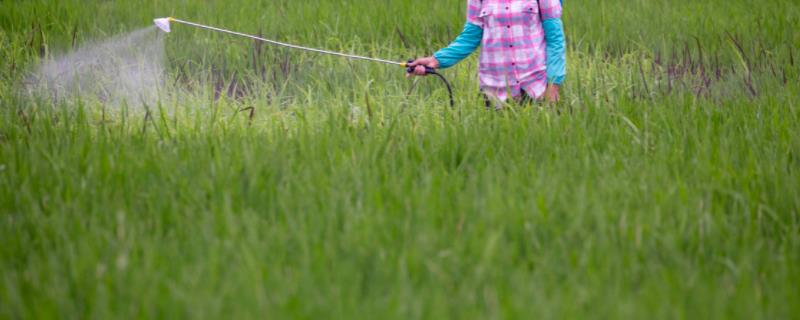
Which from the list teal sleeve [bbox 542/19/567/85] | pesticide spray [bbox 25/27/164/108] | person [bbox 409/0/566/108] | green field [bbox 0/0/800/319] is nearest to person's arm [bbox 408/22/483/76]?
person [bbox 409/0/566/108]

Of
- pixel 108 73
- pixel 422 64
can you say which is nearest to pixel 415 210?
pixel 422 64

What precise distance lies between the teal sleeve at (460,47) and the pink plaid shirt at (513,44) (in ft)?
0.13

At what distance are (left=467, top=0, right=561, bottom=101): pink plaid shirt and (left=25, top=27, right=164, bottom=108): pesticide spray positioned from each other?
1591mm

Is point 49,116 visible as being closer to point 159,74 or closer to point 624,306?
point 159,74

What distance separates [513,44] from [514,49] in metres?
0.02

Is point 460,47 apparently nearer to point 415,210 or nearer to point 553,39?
point 553,39

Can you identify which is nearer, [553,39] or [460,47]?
[553,39]

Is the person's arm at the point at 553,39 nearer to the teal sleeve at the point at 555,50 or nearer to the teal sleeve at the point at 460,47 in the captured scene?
the teal sleeve at the point at 555,50

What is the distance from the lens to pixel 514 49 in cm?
380

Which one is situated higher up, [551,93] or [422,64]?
[422,64]

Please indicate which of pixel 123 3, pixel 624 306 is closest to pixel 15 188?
pixel 624 306

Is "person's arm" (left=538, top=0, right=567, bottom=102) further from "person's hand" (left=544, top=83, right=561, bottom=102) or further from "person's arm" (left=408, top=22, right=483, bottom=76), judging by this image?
"person's arm" (left=408, top=22, right=483, bottom=76)

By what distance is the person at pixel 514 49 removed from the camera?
3.76 meters

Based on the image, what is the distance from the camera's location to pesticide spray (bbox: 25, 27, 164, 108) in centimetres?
434
